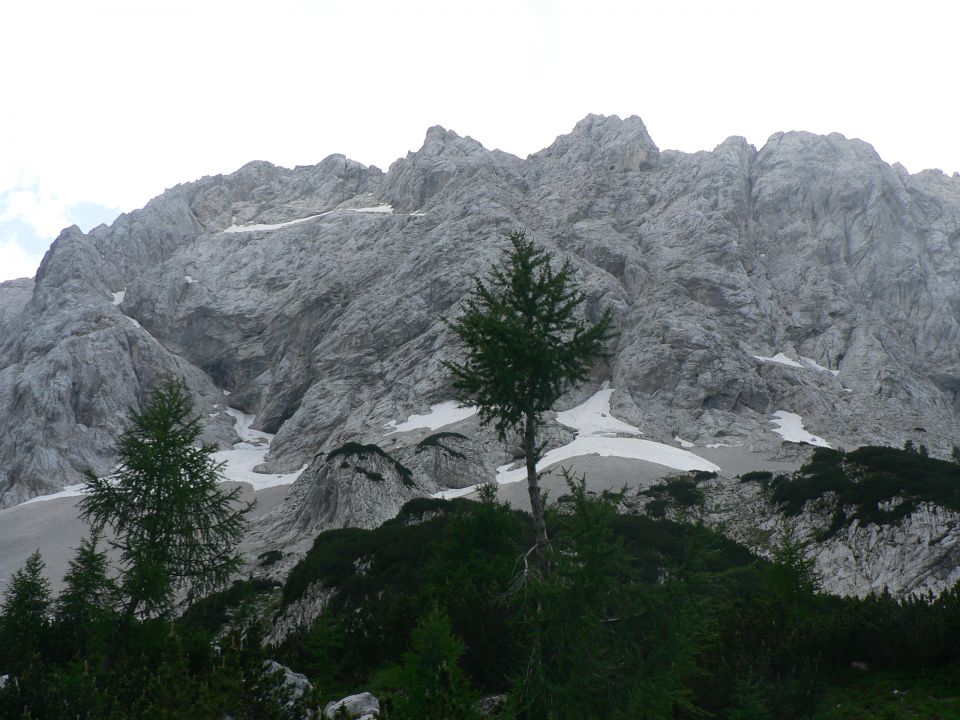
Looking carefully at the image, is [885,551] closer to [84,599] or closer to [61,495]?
[84,599]

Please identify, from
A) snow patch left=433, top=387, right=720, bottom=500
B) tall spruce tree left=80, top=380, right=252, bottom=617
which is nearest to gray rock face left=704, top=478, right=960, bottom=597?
tall spruce tree left=80, top=380, right=252, bottom=617

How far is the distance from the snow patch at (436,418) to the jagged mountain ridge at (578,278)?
2.46m

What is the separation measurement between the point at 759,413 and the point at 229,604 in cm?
6637

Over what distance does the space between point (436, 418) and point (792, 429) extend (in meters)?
42.2

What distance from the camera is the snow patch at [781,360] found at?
84.2m

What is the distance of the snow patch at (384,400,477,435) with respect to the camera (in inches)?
2778

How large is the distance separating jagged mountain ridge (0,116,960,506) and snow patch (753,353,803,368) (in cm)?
160

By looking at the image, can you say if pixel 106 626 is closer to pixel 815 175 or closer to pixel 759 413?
pixel 759 413

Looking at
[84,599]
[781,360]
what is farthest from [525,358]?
[781,360]

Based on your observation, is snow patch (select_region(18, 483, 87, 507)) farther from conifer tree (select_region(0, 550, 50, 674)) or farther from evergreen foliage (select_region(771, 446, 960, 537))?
evergreen foliage (select_region(771, 446, 960, 537))

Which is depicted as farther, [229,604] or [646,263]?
[646,263]

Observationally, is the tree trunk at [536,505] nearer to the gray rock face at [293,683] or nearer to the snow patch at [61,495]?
the gray rock face at [293,683]

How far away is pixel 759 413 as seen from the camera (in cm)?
7500

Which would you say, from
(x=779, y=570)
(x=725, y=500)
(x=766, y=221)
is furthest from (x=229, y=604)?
(x=766, y=221)
